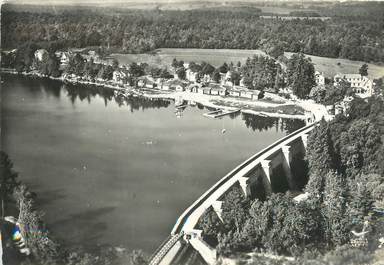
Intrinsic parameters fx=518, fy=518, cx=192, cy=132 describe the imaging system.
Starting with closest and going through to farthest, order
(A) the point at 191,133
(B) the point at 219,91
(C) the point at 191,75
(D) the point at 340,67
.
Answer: (A) the point at 191,133 < (D) the point at 340,67 < (B) the point at 219,91 < (C) the point at 191,75

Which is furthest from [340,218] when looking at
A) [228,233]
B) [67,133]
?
[67,133]

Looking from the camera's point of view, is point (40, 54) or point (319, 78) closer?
point (40, 54)

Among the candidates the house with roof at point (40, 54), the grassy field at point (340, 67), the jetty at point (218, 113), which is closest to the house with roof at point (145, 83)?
the jetty at point (218, 113)

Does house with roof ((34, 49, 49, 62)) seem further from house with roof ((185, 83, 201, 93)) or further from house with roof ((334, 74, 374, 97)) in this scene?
house with roof ((334, 74, 374, 97))

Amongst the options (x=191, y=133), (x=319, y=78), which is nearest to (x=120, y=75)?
(x=191, y=133)

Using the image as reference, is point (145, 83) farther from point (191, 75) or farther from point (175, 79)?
Result: point (191, 75)

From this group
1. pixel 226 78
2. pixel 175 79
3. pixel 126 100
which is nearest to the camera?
pixel 126 100

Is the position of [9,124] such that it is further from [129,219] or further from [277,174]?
[277,174]

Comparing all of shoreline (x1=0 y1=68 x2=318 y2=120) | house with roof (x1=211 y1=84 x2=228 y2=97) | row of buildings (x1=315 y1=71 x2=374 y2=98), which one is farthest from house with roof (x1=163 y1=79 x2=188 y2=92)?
row of buildings (x1=315 y1=71 x2=374 y2=98)
